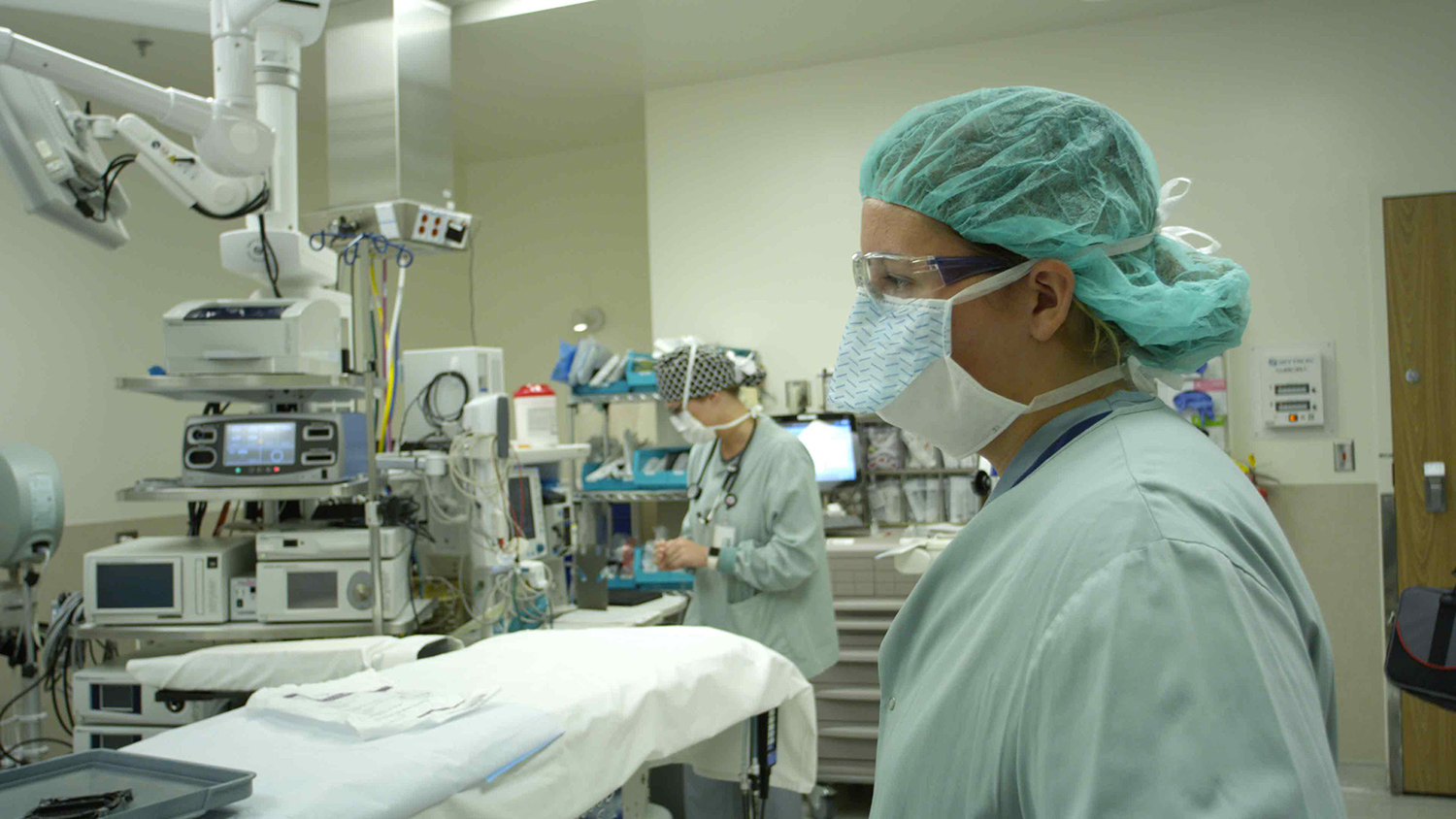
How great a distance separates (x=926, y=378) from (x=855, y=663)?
3.36 metres

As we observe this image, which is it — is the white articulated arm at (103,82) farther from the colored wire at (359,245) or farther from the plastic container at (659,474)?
the plastic container at (659,474)

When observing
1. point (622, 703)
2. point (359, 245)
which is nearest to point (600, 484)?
point (359, 245)

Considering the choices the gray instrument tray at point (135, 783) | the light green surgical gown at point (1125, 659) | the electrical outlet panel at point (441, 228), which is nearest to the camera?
the light green surgical gown at point (1125, 659)

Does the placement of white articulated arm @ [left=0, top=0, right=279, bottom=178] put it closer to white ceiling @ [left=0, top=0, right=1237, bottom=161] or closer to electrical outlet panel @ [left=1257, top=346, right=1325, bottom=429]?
white ceiling @ [left=0, top=0, right=1237, bottom=161]

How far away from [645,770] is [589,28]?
3.40m

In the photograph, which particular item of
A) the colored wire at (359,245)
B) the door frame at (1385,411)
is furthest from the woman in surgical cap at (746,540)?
the door frame at (1385,411)

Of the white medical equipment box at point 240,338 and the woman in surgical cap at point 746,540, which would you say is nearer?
the white medical equipment box at point 240,338

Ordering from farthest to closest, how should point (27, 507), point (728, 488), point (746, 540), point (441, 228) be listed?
point (441, 228)
point (728, 488)
point (746, 540)
point (27, 507)

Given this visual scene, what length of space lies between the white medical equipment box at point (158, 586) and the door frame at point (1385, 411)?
435 centimetres

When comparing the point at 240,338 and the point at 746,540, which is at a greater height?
the point at 240,338

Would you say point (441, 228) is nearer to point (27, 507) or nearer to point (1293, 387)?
point (27, 507)

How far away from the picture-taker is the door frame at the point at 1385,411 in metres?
4.18

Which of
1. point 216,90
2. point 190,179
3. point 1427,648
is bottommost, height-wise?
point 1427,648

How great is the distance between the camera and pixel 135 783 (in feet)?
4.76
